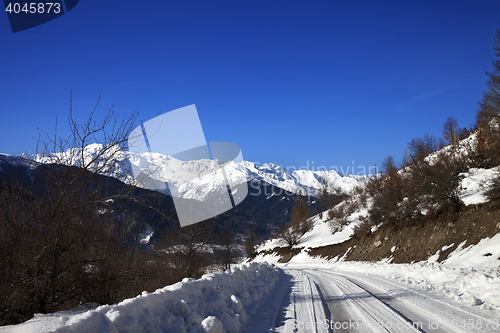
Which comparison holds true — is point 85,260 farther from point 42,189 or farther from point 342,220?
point 342,220

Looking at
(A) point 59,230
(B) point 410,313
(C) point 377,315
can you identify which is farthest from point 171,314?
(B) point 410,313

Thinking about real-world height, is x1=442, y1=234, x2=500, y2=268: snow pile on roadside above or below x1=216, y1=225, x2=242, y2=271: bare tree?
below

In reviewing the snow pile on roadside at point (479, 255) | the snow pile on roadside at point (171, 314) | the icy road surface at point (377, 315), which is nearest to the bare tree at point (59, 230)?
the snow pile on roadside at point (171, 314)

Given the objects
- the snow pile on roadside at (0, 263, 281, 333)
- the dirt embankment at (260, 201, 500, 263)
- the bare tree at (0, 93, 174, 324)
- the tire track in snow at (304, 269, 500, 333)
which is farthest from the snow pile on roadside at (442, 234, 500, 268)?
the bare tree at (0, 93, 174, 324)

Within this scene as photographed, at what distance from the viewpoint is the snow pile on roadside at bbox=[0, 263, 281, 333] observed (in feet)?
11.6

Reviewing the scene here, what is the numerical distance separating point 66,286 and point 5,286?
1.10m

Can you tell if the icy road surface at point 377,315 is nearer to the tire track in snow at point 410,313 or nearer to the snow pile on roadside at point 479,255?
the tire track in snow at point 410,313

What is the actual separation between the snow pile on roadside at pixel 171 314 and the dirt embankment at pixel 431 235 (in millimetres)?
16071

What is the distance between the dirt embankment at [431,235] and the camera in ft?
53.6

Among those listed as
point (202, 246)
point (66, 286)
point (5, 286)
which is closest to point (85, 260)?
point (66, 286)

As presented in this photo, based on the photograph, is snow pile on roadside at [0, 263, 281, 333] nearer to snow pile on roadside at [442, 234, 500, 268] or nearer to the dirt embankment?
snow pile on roadside at [442, 234, 500, 268]

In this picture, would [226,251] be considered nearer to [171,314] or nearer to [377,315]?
[377,315]

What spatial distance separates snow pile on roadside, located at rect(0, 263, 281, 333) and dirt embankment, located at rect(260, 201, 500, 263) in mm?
16071

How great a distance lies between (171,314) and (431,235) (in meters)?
22.2
